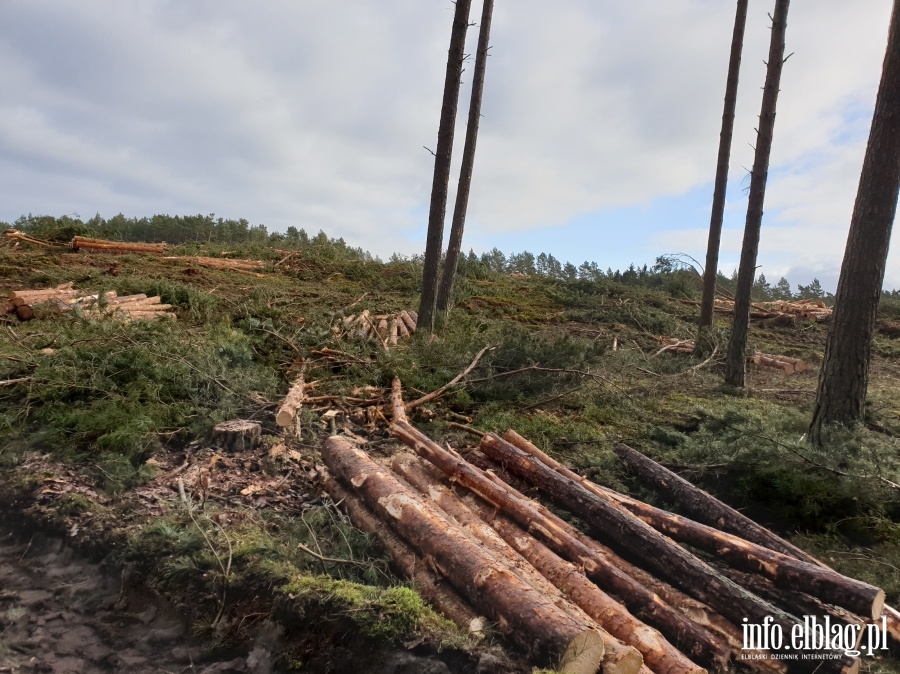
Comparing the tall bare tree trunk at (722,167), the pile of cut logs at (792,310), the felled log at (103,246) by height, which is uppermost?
the tall bare tree trunk at (722,167)

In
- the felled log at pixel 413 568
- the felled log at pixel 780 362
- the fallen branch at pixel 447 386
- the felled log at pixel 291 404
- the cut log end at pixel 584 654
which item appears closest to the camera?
the cut log end at pixel 584 654

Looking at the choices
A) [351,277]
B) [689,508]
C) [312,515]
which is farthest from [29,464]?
[351,277]

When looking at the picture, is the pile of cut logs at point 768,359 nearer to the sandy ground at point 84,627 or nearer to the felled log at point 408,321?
the felled log at point 408,321

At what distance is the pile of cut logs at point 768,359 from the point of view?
12000mm

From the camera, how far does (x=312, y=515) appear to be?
4.15 m

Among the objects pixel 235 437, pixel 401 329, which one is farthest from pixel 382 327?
pixel 235 437

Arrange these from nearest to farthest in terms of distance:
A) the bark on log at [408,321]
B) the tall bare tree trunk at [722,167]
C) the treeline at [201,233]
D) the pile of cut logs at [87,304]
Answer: the pile of cut logs at [87,304], the bark on log at [408,321], the tall bare tree trunk at [722,167], the treeline at [201,233]

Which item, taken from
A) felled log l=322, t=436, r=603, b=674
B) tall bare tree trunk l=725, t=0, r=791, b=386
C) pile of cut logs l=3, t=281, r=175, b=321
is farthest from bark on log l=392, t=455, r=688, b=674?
tall bare tree trunk l=725, t=0, r=791, b=386

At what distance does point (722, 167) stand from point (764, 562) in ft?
38.4

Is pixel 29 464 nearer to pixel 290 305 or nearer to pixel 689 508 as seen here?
pixel 689 508

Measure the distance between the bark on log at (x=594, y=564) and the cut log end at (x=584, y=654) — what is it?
694 millimetres

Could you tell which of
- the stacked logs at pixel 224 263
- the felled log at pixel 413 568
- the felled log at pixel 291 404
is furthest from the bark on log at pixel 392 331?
the stacked logs at pixel 224 263

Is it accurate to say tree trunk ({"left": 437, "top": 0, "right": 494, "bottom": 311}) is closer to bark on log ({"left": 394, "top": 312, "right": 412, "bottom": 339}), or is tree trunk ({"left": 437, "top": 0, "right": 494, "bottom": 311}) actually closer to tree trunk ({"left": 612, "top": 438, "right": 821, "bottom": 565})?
bark on log ({"left": 394, "top": 312, "right": 412, "bottom": 339})

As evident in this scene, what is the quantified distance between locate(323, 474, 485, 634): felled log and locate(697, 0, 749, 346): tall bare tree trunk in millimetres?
10191
